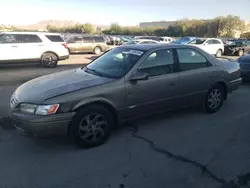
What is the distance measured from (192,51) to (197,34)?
49053 mm

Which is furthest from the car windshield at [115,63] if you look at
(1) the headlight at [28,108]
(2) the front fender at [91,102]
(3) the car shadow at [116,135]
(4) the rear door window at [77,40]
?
(4) the rear door window at [77,40]

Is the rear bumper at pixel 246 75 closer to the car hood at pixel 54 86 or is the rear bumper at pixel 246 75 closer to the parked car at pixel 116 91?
the parked car at pixel 116 91

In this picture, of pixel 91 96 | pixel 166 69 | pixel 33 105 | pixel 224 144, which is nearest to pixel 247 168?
pixel 224 144

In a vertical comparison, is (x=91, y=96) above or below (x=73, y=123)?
above

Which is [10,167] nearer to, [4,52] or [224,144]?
[224,144]

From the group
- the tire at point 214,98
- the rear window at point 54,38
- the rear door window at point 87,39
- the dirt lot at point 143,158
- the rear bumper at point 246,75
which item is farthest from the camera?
the rear door window at point 87,39

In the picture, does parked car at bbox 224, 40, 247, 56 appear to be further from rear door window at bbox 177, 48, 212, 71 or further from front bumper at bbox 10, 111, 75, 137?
front bumper at bbox 10, 111, 75, 137

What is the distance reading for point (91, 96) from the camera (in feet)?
12.1

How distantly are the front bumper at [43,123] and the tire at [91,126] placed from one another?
128mm

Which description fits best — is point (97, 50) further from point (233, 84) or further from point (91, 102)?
point (91, 102)

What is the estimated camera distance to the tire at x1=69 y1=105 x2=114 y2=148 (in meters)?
3.64

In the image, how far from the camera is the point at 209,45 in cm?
1895

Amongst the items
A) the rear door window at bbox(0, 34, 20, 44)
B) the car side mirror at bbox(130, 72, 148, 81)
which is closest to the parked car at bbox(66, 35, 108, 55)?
the rear door window at bbox(0, 34, 20, 44)

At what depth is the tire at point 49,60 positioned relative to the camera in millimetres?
12242
